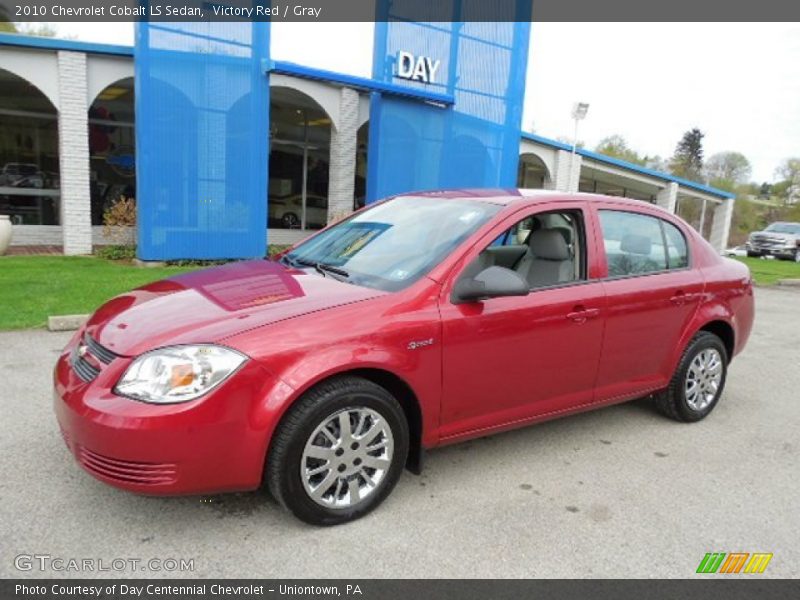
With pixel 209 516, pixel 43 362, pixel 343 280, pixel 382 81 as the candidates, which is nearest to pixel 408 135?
pixel 382 81

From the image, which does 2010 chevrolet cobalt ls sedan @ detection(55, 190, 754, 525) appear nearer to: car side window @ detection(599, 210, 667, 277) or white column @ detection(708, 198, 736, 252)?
car side window @ detection(599, 210, 667, 277)

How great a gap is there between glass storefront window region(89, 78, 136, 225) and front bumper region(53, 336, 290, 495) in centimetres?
1304

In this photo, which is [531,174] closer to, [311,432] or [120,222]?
[120,222]

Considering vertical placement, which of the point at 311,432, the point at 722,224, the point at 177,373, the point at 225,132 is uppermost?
the point at 225,132

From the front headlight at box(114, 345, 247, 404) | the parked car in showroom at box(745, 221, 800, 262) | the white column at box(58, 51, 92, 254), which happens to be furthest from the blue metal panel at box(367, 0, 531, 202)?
the parked car in showroom at box(745, 221, 800, 262)

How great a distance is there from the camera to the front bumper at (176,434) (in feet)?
8.44

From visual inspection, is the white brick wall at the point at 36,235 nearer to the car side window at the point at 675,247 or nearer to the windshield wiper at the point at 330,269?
the windshield wiper at the point at 330,269

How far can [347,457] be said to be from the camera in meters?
2.98

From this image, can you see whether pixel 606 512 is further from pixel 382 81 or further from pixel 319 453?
pixel 382 81

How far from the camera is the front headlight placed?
2.62 meters

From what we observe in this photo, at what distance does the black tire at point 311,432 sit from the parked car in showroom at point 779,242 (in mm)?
29167

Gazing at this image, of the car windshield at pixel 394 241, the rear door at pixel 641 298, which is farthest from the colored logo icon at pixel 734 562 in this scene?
the car windshield at pixel 394 241

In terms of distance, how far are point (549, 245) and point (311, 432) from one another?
1996mm

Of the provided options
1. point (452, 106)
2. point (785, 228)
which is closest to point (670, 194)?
point (785, 228)
